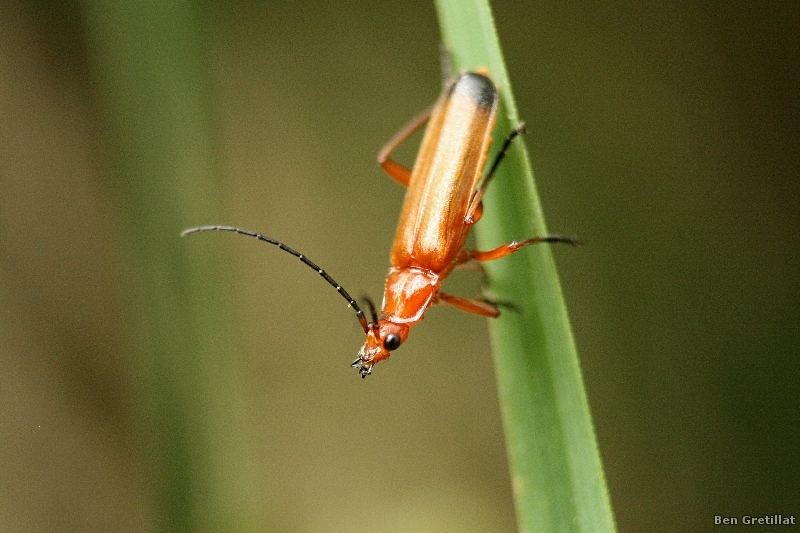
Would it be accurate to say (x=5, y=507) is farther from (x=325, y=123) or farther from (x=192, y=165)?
(x=325, y=123)

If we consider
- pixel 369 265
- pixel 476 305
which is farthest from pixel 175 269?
pixel 369 265

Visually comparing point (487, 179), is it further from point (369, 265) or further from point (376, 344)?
point (369, 265)

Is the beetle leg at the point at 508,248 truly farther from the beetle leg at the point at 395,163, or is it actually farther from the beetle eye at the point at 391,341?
the beetle leg at the point at 395,163

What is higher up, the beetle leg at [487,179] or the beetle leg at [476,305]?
→ the beetle leg at [487,179]

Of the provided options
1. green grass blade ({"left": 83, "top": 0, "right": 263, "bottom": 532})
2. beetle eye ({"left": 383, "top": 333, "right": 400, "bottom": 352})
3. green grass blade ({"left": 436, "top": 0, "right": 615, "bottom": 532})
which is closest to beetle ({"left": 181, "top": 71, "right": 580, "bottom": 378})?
beetle eye ({"left": 383, "top": 333, "right": 400, "bottom": 352})

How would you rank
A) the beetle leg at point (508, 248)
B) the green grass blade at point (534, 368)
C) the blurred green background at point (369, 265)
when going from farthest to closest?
1. the blurred green background at point (369, 265)
2. the beetle leg at point (508, 248)
3. the green grass blade at point (534, 368)

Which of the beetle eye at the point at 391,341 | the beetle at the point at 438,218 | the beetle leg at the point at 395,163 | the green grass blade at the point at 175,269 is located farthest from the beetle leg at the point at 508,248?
the green grass blade at the point at 175,269
